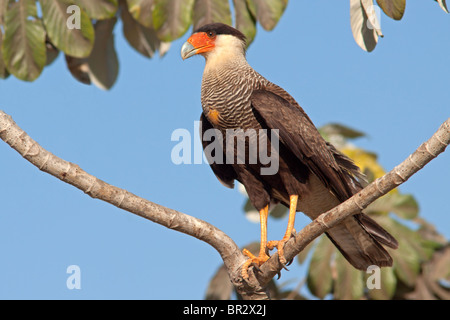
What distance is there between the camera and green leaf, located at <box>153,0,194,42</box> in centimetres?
450

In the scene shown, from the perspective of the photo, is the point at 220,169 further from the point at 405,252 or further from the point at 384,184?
the point at 405,252

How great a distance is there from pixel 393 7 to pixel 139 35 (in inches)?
108

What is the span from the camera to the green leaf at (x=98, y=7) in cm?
451

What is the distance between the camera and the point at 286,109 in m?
4.14

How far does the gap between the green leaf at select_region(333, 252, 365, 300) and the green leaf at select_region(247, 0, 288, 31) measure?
2.31 metres

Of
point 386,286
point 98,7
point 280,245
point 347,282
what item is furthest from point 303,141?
point 386,286

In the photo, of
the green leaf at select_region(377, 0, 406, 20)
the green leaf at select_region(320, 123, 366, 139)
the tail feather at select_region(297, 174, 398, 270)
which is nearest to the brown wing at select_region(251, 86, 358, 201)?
the tail feather at select_region(297, 174, 398, 270)

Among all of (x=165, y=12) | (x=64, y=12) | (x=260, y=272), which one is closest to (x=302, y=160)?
(x=260, y=272)

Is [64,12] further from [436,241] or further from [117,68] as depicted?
[436,241]

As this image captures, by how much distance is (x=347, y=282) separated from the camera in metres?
5.78

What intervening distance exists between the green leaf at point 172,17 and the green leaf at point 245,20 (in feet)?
1.42

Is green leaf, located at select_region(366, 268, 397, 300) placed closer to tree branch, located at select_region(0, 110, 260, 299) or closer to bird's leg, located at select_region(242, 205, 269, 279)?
bird's leg, located at select_region(242, 205, 269, 279)

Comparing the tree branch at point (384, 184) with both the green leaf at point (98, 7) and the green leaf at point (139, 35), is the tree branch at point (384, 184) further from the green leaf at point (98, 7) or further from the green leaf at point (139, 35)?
the green leaf at point (139, 35)

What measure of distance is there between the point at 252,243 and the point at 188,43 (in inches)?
91.5
